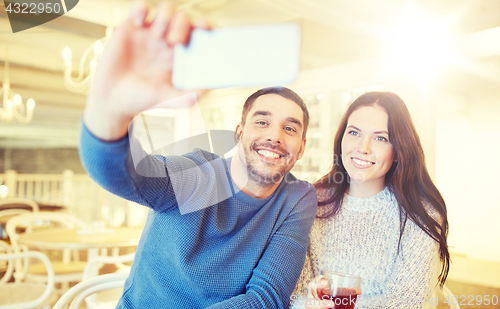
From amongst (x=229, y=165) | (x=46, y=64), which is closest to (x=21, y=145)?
(x=46, y=64)

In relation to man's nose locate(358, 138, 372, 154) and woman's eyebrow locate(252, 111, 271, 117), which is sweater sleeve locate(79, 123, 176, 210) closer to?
woman's eyebrow locate(252, 111, 271, 117)

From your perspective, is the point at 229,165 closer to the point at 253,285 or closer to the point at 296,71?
the point at 253,285

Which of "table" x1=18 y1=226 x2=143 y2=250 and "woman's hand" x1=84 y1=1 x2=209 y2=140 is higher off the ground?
"woman's hand" x1=84 y1=1 x2=209 y2=140

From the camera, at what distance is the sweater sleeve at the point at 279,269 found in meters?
0.72

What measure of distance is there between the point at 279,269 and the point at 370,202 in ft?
1.45

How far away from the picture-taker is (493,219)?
3768 millimetres

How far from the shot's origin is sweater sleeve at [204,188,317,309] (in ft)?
2.37

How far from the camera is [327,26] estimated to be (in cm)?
273

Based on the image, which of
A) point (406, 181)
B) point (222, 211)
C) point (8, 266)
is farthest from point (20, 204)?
point (406, 181)

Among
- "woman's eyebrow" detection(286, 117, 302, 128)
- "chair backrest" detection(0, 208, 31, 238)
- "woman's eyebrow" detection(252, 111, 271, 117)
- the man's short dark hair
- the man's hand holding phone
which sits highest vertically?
the man's hand holding phone

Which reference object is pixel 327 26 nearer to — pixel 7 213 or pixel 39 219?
pixel 39 219

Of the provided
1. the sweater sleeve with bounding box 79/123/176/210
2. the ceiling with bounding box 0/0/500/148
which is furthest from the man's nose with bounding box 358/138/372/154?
the ceiling with bounding box 0/0/500/148

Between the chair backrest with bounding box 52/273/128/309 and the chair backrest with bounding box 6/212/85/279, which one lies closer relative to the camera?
the chair backrest with bounding box 52/273/128/309

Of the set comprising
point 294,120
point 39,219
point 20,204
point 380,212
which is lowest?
point 20,204
